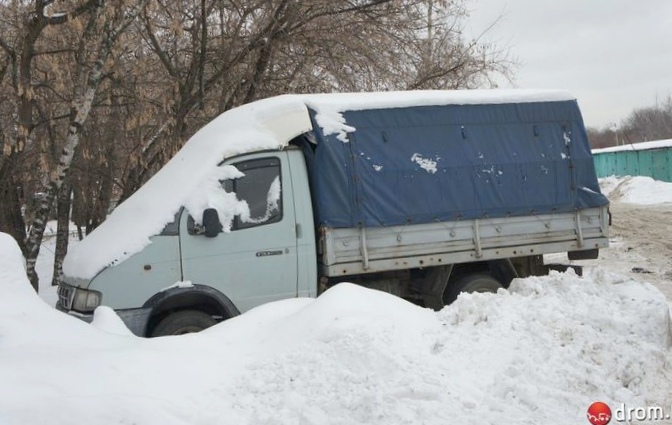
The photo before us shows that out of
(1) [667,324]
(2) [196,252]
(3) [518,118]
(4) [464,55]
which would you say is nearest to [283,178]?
(2) [196,252]

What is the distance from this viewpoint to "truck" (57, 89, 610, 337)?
6023 mm

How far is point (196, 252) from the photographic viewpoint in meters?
6.05

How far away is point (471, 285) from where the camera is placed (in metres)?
7.31

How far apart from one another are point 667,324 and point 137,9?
777cm

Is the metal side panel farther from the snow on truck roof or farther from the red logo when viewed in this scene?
the red logo

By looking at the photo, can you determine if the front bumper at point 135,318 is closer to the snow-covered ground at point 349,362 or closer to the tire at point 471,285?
the snow-covered ground at point 349,362

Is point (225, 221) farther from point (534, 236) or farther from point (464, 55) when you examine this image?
point (464, 55)

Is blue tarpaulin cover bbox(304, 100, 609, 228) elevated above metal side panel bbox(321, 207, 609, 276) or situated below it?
above

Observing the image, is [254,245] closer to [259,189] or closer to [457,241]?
[259,189]

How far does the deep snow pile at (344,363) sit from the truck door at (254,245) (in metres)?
1.02

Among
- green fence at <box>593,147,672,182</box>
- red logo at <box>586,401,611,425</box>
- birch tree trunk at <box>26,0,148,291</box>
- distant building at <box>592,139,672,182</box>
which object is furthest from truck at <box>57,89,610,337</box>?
distant building at <box>592,139,672,182</box>

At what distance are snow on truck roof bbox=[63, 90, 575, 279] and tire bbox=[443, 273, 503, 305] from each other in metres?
2.11

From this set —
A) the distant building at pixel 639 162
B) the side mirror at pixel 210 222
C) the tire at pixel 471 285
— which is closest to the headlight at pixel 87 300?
the side mirror at pixel 210 222

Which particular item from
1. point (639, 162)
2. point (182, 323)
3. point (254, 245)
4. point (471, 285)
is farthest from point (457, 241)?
point (639, 162)
